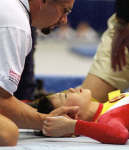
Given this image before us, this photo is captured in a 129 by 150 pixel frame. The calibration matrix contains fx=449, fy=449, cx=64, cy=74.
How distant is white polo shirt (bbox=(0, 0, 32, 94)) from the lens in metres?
1.41

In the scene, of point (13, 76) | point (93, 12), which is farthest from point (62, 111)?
point (93, 12)

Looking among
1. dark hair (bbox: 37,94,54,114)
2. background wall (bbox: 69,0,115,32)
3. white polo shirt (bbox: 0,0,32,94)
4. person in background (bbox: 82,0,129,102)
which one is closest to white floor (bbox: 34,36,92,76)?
background wall (bbox: 69,0,115,32)

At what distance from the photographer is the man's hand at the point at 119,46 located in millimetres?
2209

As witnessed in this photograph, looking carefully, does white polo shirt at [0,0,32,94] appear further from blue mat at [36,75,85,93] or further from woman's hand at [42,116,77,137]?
blue mat at [36,75,85,93]

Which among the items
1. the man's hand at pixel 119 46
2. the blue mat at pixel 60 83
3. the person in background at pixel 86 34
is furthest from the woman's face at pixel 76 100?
the person in background at pixel 86 34

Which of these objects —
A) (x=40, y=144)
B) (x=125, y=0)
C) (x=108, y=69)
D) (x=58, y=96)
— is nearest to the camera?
(x=40, y=144)

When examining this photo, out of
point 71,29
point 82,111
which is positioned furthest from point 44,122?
point 71,29

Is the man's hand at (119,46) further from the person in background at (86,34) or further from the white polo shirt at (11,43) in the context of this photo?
the person in background at (86,34)

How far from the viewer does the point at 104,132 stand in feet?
5.09

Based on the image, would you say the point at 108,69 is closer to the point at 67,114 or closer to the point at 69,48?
the point at 67,114

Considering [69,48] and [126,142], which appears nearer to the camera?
[126,142]

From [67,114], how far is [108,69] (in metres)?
0.79

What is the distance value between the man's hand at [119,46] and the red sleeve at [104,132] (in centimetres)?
73

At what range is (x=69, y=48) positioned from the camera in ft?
16.6
